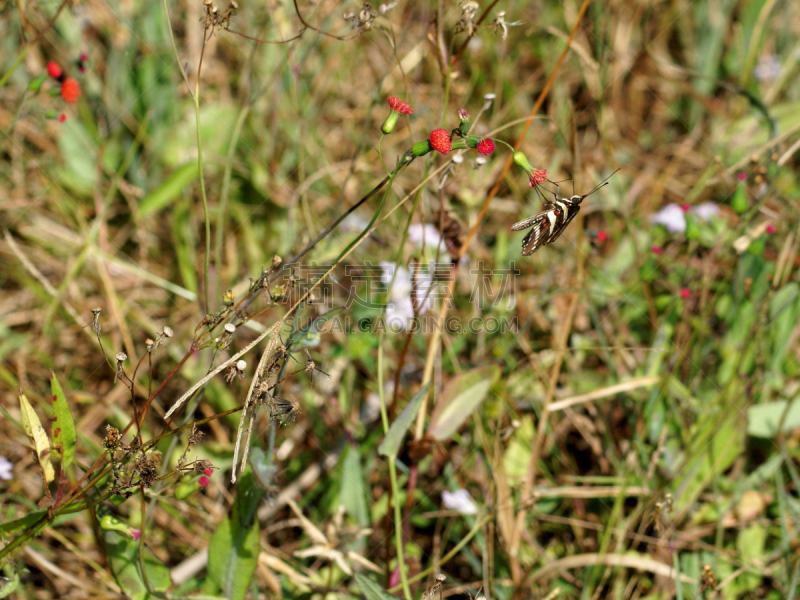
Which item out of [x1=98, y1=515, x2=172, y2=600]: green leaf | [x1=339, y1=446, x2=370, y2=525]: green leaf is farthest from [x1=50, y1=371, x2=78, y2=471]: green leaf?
[x1=339, y1=446, x2=370, y2=525]: green leaf

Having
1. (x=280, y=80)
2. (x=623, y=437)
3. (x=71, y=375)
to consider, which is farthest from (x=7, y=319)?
(x=623, y=437)

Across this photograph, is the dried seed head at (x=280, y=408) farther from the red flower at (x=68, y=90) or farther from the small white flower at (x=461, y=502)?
the red flower at (x=68, y=90)

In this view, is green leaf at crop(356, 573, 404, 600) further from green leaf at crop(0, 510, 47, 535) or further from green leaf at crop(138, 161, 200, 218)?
green leaf at crop(138, 161, 200, 218)

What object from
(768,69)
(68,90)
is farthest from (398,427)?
(768,69)

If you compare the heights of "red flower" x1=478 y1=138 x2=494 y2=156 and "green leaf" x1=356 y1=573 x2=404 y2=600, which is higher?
"red flower" x1=478 y1=138 x2=494 y2=156

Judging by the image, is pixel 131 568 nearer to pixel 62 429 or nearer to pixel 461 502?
pixel 62 429

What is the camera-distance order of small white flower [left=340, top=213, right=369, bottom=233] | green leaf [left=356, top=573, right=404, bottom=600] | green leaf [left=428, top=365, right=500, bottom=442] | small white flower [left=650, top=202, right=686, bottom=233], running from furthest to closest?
small white flower [left=340, top=213, right=369, bottom=233], small white flower [left=650, top=202, right=686, bottom=233], green leaf [left=428, top=365, right=500, bottom=442], green leaf [left=356, top=573, right=404, bottom=600]

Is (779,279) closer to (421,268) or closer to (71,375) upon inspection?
(421,268)
